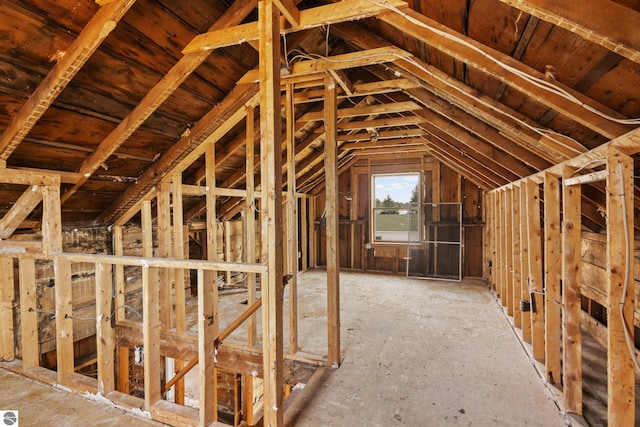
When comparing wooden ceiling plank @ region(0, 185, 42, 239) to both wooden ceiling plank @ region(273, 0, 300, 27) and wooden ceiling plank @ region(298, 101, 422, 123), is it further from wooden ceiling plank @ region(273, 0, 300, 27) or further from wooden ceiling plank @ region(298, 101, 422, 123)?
wooden ceiling plank @ region(298, 101, 422, 123)

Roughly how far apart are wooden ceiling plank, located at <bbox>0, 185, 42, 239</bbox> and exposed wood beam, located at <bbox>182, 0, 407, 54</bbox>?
1596 mm

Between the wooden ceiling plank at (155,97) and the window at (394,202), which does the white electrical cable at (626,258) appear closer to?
the wooden ceiling plank at (155,97)

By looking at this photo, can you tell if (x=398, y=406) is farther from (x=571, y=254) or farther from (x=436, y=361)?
(x=571, y=254)

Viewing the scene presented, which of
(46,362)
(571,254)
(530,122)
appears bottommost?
(46,362)

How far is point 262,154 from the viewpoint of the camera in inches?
66.5

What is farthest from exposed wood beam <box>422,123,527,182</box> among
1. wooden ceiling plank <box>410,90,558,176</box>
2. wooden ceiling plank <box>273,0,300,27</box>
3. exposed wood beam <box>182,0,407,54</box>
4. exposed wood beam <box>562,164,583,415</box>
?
wooden ceiling plank <box>273,0,300,27</box>

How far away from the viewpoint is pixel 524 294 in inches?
120

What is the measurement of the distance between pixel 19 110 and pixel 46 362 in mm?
2650

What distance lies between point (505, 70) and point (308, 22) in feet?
3.86

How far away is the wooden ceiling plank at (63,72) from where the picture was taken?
1.61 m

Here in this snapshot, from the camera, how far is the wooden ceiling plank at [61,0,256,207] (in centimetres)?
204

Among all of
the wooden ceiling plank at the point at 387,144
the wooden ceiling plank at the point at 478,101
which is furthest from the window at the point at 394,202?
the wooden ceiling plank at the point at 478,101

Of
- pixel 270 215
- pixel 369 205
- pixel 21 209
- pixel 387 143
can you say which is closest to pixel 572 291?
pixel 270 215

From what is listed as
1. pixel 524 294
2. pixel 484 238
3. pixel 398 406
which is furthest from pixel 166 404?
pixel 484 238
